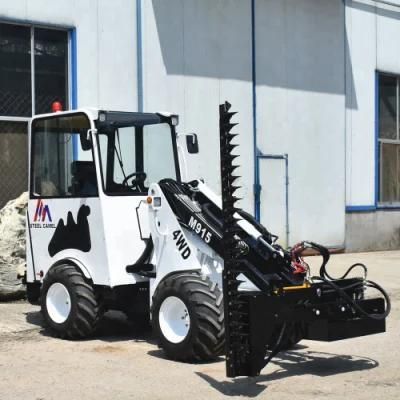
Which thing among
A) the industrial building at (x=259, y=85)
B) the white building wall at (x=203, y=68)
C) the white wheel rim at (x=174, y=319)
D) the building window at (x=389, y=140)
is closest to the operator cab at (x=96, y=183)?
the white wheel rim at (x=174, y=319)

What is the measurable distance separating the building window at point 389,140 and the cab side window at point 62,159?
12989 millimetres

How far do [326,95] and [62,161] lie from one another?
11.0 meters

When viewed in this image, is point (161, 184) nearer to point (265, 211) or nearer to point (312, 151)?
point (265, 211)

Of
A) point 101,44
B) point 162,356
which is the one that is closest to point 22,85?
point 101,44

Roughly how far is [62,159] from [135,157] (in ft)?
2.80

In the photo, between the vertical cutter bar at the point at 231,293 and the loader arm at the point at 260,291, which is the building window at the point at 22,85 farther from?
the vertical cutter bar at the point at 231,293

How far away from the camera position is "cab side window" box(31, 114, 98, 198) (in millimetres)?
9219

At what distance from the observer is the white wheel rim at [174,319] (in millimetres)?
7914

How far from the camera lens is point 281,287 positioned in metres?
7.46

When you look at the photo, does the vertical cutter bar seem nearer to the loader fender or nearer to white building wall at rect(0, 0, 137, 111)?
the loader fender

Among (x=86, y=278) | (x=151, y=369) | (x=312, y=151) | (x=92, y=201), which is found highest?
(x=312, y=151)

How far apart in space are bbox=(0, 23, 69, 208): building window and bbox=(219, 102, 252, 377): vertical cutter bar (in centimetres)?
791

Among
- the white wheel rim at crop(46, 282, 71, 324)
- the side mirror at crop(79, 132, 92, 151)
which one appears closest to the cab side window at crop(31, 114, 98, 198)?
the side mirror at crop(79, 132, 92, 151)

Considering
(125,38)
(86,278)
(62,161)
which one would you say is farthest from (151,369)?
(125,38)
